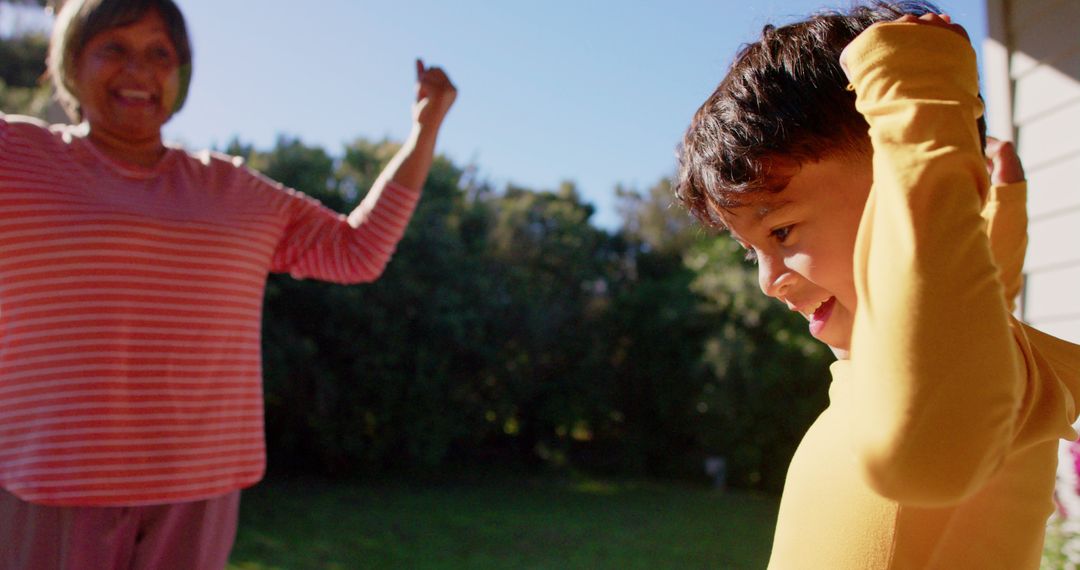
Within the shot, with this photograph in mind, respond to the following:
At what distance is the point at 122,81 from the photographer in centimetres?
156

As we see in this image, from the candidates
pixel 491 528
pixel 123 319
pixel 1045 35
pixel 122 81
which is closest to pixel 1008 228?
pixel 123 319

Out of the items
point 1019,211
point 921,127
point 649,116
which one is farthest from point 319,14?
point 921,127

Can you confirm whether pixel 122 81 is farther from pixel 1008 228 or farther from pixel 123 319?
pixel 1008 228

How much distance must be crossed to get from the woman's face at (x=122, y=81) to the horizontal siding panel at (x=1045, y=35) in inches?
98.7

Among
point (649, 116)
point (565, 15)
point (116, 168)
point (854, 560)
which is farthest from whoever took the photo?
point (565, 15)

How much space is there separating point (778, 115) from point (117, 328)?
1.08 m

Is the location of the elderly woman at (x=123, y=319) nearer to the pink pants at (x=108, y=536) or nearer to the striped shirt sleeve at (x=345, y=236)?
the pink pants at (x=108, y=536)

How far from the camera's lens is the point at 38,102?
21.1 ft

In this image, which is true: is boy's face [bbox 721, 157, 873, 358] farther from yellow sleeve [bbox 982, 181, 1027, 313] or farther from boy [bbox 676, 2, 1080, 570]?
yellow sleeve [bbox 982, 181, 1027, 313]

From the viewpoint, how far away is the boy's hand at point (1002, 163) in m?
1.13

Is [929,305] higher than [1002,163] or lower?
lower

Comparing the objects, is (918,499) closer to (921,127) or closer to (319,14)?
(921,127)

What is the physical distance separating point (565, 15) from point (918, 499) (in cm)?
363

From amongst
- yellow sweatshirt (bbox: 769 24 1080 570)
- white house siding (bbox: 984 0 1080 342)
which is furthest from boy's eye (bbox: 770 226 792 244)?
white house siding (bbox: 984 0 1080 342)
